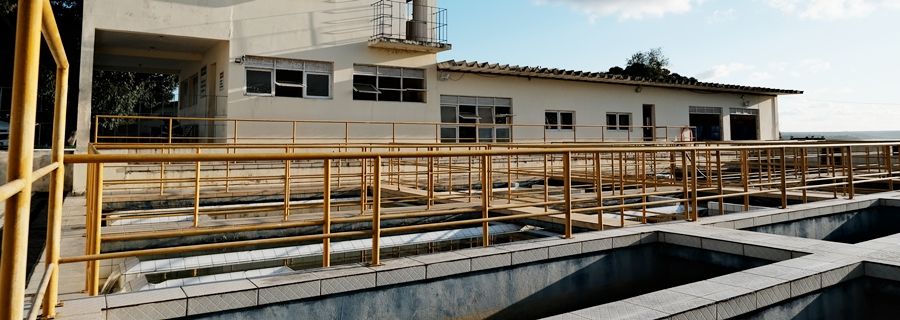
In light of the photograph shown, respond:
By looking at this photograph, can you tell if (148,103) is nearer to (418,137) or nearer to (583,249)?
(418,137)

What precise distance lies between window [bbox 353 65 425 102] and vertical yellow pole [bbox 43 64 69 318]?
14513 mm

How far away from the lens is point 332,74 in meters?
17.2

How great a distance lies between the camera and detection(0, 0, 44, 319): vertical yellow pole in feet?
5.71

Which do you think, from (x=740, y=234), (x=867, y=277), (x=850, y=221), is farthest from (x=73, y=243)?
(x=850, y=221)

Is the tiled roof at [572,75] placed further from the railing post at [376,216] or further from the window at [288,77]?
the railing post at [376,216]

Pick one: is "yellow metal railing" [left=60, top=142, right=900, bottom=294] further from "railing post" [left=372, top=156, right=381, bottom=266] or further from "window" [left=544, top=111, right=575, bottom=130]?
"window" [left=544, top=111, right=575, bottom=130]

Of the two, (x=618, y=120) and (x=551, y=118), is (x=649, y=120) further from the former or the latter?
(x=551, y=118)

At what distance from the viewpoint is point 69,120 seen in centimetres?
2236

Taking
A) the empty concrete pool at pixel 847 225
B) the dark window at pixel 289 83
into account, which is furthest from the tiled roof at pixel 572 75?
the empty concrete pool at pixel 847 225

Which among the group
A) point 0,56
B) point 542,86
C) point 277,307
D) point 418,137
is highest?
point 0,56

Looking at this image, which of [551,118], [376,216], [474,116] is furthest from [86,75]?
[551,118]

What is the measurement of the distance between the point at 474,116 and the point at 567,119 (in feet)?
14.8

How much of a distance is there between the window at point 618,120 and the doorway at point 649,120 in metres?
1.04

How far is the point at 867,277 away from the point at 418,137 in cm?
1453
